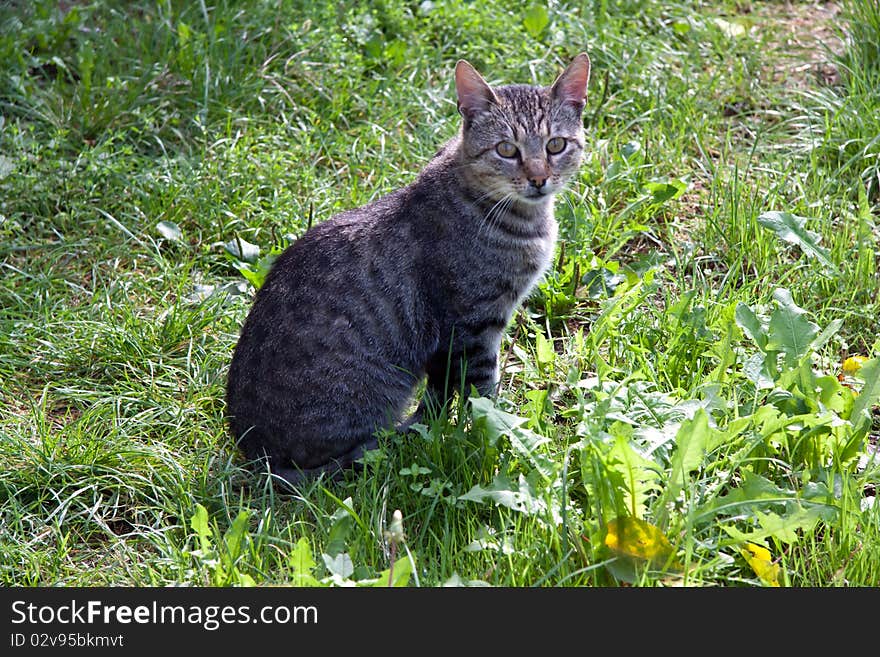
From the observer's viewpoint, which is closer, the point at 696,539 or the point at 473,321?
the point at 696,539

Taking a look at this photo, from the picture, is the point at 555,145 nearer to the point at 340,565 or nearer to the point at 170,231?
the point at 340,565

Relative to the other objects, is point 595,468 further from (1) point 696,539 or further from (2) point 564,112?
(2) point 564,112

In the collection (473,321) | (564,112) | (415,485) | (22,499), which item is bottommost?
(22,499)

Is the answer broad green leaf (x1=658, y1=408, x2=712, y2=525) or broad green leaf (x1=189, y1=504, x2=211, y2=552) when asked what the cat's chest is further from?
broad green leaf (x1=189, y1=504, x2=211, y2=552)

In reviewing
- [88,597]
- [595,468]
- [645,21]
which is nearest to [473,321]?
[595,468]

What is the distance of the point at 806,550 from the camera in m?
3.10

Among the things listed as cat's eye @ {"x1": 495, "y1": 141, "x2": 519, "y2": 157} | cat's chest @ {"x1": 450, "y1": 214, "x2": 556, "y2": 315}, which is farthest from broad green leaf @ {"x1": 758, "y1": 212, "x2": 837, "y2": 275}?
cat's eye @ {"x1": 495, "y1": 141, "x2": 519, "y2": 157}

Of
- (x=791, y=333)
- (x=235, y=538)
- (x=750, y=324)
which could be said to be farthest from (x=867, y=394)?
(x=235, y=538)

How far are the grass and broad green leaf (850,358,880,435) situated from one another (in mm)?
12

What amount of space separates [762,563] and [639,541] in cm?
36

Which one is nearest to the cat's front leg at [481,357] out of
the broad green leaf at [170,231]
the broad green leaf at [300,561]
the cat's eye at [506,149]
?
the cat's eye at [506,149]

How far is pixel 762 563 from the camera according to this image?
117 inches

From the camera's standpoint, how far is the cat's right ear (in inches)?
148

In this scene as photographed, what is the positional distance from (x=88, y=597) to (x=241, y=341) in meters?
1.10
